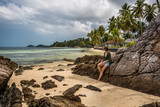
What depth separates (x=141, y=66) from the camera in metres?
4.71

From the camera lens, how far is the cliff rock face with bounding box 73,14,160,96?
168 inches

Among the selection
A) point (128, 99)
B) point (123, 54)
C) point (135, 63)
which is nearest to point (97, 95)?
point (128, 99)

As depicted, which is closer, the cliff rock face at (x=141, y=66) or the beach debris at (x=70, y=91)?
the cliff rock face at (x=141, y=66)

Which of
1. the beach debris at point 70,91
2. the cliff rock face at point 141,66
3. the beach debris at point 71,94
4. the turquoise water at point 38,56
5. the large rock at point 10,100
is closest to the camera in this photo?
the beach debris at point 71,94

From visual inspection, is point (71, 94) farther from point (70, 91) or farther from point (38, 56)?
point (38, 56)

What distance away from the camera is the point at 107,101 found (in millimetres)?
3850

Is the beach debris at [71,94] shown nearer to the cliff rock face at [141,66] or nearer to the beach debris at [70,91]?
the beach debris at [70,91]

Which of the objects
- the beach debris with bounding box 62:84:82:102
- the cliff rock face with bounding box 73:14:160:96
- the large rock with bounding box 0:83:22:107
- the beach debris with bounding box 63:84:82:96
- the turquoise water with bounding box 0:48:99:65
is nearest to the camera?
the beach debris with bounding box 62:84:82:102

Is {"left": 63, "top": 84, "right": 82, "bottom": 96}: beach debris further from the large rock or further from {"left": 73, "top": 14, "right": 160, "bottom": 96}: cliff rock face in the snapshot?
{"left": 73, "top": 14, "right": 160, "bottom": 96}: cliff rock face

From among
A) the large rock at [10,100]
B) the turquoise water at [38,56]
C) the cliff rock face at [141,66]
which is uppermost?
the cliff rock face at [141,66]

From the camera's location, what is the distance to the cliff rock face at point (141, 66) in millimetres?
4270

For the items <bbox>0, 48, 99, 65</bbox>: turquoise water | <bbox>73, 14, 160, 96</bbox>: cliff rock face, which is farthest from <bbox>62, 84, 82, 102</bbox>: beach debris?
<bbox>0, 48, 99, 65</bbox>: turquoise water

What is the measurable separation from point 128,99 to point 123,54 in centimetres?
283

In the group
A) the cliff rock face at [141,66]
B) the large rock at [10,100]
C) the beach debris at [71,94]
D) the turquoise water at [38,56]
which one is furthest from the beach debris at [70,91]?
the turquoise water at [38,56]
